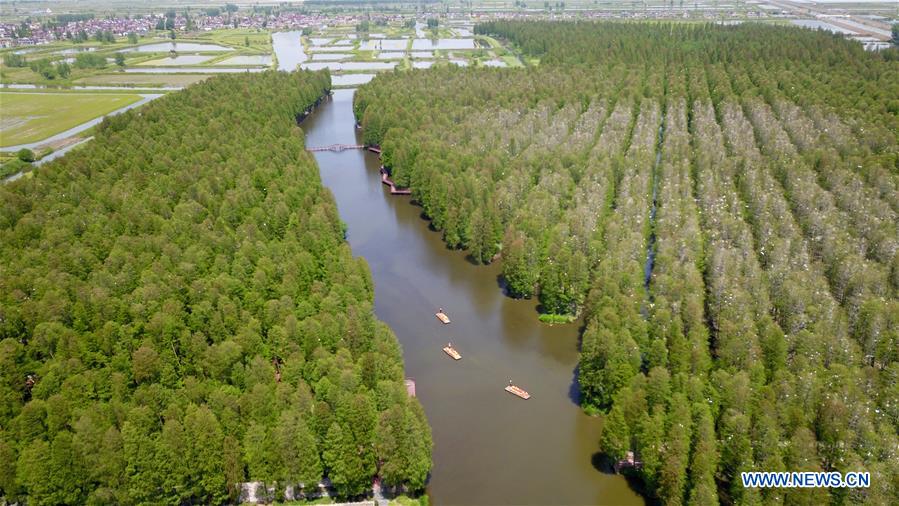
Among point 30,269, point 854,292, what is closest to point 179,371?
point 30,269

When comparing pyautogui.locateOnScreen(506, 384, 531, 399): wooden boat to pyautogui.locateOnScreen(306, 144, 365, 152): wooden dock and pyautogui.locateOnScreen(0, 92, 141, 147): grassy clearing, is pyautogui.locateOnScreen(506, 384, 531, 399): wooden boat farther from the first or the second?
pyautogui.locateOnScreen(0, 92, 141, 147): grassy clearing

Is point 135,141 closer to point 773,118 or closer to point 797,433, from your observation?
point 797,433

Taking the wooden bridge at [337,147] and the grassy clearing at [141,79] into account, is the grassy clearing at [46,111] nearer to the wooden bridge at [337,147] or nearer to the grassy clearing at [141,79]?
the grassy clearing at [141,79]

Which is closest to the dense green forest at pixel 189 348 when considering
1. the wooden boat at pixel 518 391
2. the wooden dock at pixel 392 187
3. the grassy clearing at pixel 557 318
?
the wooden boat at pixel 518 391

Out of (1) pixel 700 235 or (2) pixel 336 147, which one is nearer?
(1) pixel 700 235

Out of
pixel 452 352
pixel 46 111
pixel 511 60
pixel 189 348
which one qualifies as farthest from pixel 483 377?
pixel 511 60

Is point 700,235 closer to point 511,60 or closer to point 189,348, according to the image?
point 189,348

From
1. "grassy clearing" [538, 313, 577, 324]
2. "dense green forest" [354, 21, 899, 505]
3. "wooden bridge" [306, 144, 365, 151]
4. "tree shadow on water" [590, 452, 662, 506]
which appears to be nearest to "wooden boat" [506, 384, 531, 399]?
"dense green forest" [354, 21, 899, 505]
